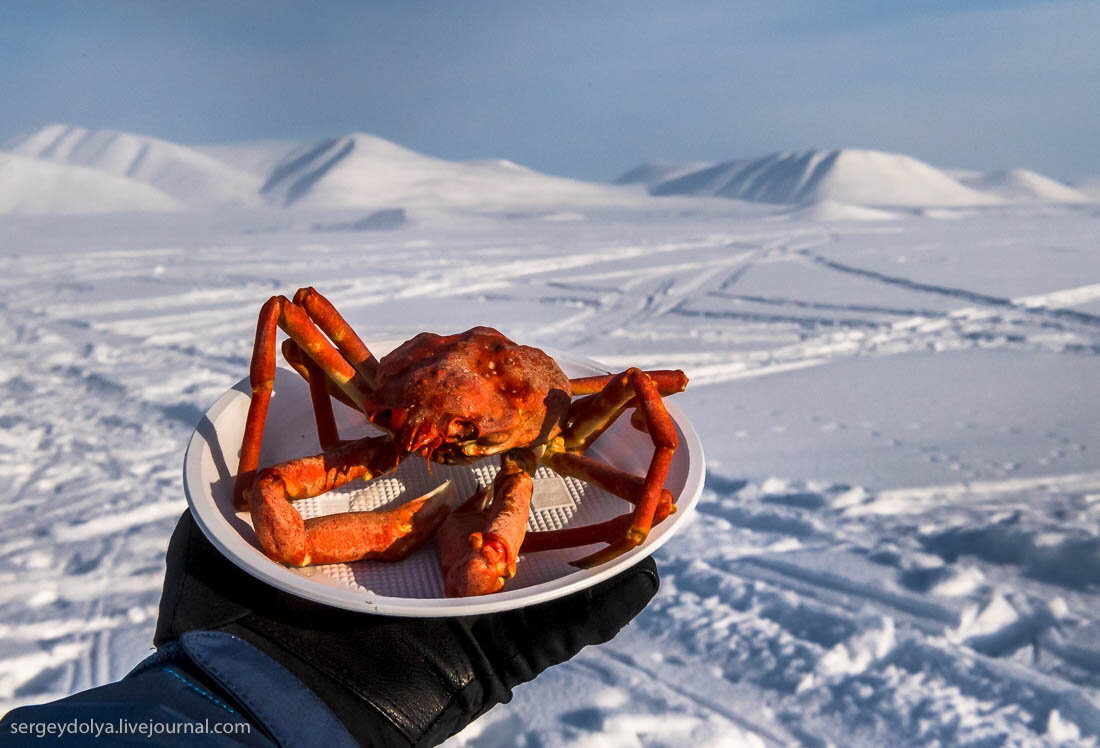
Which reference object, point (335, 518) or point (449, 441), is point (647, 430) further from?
point (335, 518)

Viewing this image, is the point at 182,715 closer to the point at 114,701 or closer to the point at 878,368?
the point at 114,701

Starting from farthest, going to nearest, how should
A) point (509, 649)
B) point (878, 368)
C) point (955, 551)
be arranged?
point (878, 368) < point (955, 551) < point (509, 649)

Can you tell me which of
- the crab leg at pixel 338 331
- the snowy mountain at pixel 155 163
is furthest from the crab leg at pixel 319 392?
the snowy mountain at pixel 155 163

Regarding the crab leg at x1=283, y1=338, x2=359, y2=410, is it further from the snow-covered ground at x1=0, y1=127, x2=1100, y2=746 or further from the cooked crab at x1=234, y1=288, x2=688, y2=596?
the snow-covered ground at x1=0, y1=127, x2=1100, y2=746

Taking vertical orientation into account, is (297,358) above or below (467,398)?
above

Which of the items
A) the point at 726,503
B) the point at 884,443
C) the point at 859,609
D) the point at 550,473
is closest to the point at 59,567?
the point at 550,473

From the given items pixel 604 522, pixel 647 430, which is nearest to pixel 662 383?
pixel 647 430
